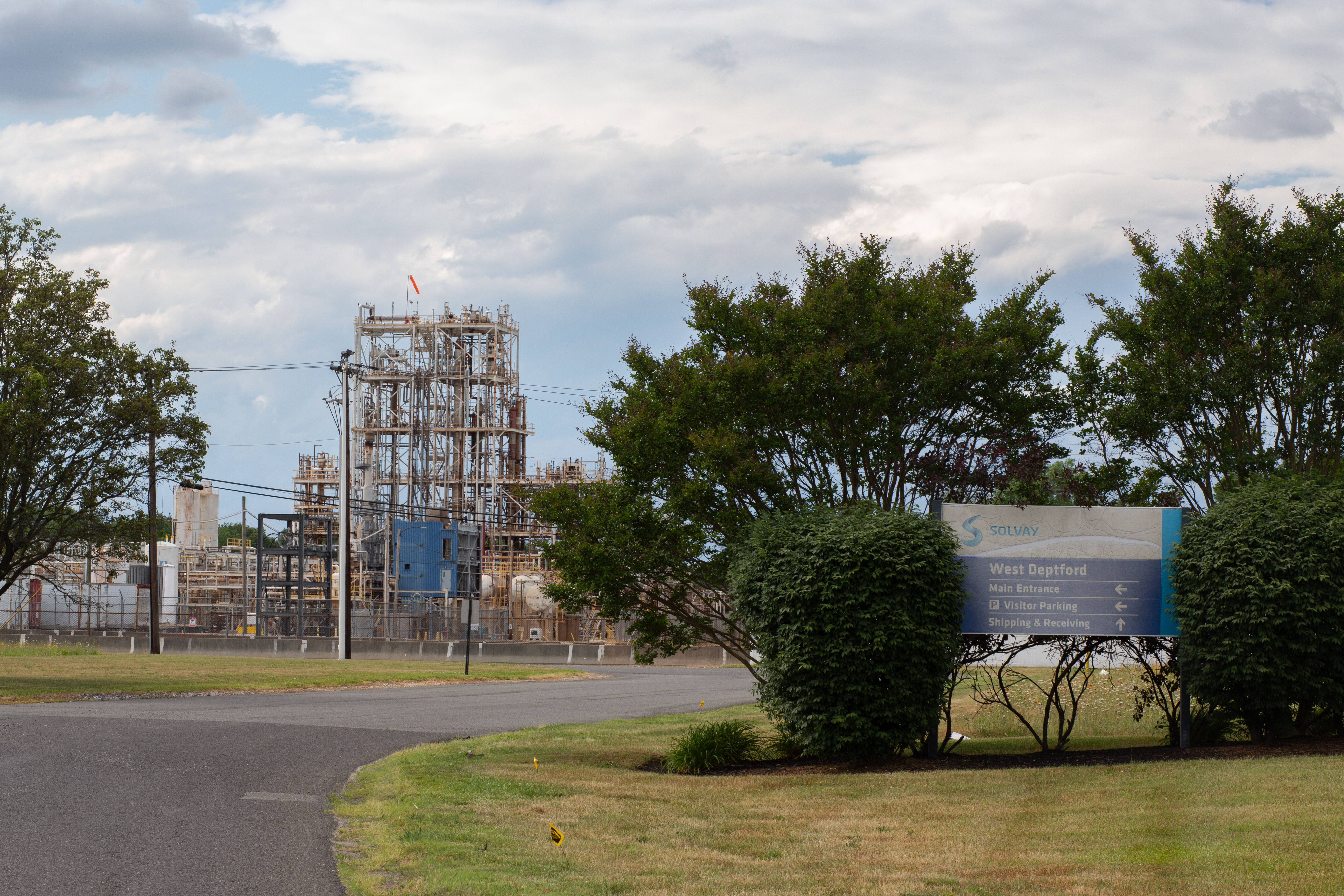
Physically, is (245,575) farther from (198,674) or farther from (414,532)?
(198,674)

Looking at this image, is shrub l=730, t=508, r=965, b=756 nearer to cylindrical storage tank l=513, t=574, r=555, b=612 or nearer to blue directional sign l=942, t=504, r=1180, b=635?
blue directional sign l=942, t=504, r=1180, b=635

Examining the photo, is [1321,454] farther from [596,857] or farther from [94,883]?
[94,883]

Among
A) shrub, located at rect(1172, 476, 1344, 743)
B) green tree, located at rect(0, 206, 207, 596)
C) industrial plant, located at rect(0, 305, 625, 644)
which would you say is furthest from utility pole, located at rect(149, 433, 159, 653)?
shrub, located at rect(1172, 476, 1344, 743)

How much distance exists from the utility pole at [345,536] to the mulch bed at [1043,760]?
27.6 m

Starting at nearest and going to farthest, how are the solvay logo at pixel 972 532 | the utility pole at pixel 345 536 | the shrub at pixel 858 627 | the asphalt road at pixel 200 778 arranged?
the asphalt road at pixel 200 778 < the shrub at pixel 858 627 < the solvay logo at pixel 972 532 < the utility pole at pixel 345 536

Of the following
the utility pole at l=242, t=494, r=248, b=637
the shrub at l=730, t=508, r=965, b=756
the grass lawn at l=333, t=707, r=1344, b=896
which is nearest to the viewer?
A: the grass lawn at l=333, t=707, r=1344, b=896

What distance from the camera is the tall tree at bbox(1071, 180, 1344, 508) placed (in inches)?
551

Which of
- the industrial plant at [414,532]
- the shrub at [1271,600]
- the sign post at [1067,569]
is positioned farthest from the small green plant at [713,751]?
the industrial plant at [414,532]

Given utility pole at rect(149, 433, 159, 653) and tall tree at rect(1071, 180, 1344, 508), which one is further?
utility pole at rect(149, 433, 159, 653)

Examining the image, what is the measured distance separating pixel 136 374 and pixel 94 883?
69.6 ft

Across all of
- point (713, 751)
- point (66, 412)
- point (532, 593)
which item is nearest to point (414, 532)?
point (532, 593)

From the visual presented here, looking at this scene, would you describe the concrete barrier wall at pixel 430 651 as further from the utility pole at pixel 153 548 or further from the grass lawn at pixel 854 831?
the grass lawn at pixel 854 831

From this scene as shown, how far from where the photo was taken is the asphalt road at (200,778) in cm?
760

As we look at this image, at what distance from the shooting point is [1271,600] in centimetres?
1235
